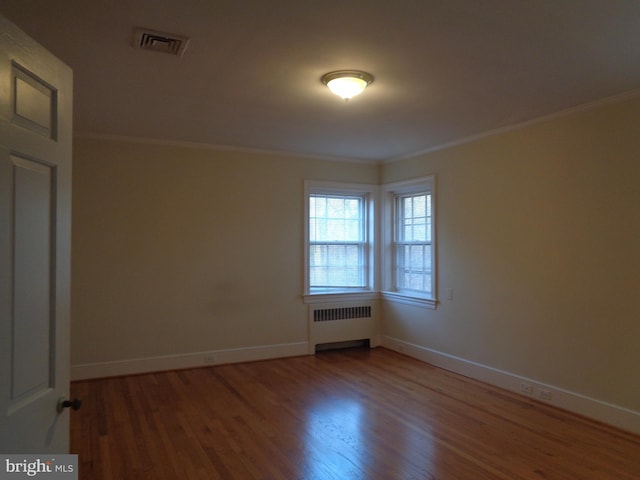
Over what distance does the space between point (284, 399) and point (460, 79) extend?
291cm

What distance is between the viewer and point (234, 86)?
3.26 metres

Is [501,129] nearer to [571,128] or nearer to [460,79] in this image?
[571,128]

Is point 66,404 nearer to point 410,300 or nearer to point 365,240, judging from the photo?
point 410,300

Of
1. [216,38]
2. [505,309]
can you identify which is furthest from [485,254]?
[216,38]

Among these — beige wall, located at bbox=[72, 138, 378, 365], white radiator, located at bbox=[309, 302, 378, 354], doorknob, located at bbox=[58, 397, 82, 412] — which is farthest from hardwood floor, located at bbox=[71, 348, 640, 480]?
doorknob, located at bbox=[58, 397, 82, 412]

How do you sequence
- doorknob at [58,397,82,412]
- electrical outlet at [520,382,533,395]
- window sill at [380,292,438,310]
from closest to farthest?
doorknob at [58,397,82,412], electrical outlet at [520,382,533,395], window sill at [380,292,438,310]

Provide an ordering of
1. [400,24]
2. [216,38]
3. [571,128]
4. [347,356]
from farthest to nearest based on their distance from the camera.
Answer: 1. [347,356]
2. [571,128]
3. [216,38]
4. [400,24]

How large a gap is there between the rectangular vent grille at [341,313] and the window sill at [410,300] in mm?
296

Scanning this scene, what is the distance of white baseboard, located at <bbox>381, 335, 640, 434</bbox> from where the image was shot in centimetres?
341

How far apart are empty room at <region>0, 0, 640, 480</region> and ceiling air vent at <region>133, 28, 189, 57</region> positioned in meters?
0.02

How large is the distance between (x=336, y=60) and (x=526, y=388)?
3223mm

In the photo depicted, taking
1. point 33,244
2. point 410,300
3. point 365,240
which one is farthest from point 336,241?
point 33,244

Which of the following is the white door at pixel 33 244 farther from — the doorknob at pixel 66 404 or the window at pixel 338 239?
the window at pixel 338 239

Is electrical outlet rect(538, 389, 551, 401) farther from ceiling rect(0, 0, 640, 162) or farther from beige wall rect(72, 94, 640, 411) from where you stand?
ceiling rect(0, 0, 640, 162)
